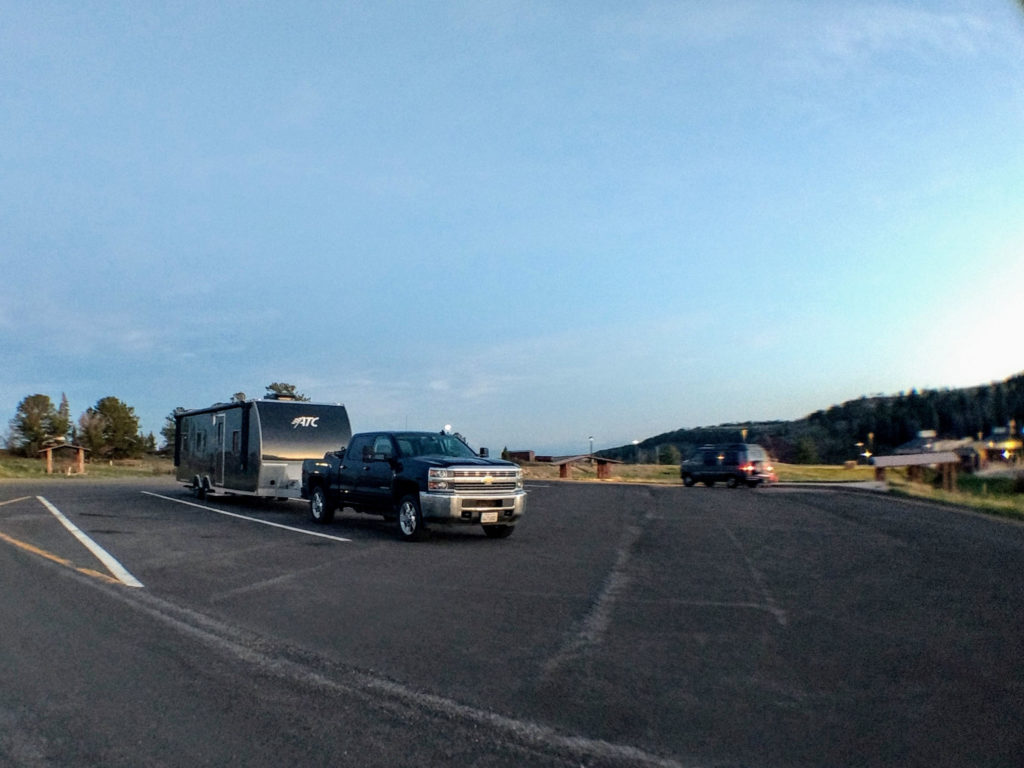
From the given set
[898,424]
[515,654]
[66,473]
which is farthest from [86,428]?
[898,424]

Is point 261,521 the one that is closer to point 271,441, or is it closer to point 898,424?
point 271,441

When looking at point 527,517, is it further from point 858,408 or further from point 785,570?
point 858,408

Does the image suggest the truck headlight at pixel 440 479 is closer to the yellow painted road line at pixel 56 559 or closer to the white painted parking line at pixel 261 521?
the white painted parking line at pixel 261 521

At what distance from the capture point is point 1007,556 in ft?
41.9

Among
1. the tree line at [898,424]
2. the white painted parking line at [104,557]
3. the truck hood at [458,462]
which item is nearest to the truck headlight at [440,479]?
the truck hood at [458,462]

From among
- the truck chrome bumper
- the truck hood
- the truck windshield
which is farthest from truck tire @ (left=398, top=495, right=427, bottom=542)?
the truck windshield

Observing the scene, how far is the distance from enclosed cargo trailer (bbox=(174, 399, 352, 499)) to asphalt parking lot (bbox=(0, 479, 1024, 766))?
7.55m

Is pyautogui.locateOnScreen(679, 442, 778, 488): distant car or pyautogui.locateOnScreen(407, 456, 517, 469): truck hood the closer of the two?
pyautogui.locateOnScreen(407, 456, 517, 469): truck hood

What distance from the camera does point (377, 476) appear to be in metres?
15.6

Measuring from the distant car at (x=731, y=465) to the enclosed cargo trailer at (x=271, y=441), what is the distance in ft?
53.3

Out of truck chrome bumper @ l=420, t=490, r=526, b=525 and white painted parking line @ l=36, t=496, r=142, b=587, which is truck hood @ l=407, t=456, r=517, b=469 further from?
white painted parking line @ l=36, t=496, r=142, b=587

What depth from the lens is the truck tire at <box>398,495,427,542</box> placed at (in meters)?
14.2

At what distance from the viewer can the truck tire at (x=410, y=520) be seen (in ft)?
46.7

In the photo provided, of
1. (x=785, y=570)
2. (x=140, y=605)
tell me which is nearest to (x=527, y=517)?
(x=785, y=570)
